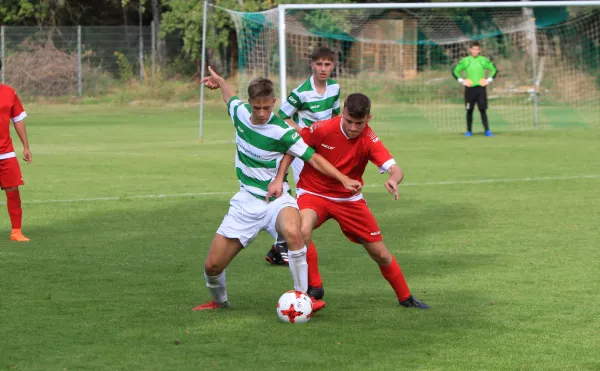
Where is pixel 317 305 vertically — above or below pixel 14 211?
below

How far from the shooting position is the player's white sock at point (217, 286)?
6656mm

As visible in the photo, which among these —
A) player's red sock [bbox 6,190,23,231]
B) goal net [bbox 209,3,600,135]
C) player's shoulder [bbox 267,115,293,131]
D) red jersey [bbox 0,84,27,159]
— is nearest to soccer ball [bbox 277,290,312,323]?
player's shoulder [bbox 267,115,293,131]

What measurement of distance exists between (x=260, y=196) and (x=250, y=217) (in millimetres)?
171

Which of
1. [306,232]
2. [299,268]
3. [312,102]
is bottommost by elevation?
[299,268]

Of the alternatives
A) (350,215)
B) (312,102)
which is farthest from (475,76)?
(350,215)

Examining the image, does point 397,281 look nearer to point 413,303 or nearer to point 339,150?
point 413,303

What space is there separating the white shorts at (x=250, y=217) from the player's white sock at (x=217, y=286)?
273 millimetres

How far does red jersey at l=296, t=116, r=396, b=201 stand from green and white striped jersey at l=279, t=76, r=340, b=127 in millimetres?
2814

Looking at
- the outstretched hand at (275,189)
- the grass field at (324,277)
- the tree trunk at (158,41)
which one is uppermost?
the tree trunk at (158,41)

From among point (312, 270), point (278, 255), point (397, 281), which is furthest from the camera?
point (278, 255)

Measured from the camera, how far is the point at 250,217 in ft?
21.8

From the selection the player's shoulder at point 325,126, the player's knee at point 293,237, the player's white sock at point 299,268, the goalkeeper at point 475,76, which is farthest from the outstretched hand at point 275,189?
the goalkeeper at point 475,76

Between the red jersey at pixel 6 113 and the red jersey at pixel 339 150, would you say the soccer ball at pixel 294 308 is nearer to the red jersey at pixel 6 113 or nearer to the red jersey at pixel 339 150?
the red jersey at pixel 339 150

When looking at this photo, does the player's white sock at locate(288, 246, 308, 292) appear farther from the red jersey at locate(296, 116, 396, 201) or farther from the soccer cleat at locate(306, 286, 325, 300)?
the red jersey at locate(296, 116, 396, 201)
